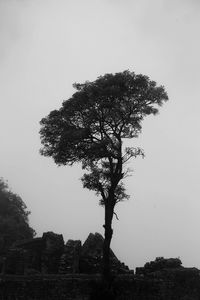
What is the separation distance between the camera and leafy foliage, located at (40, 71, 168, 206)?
27906 millimetres

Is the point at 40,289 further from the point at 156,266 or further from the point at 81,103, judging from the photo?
the point at 81,103

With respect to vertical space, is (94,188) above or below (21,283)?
above

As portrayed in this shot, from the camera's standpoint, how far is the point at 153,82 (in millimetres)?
29000

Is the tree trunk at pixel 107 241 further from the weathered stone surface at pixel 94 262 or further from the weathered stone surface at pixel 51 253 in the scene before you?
the weathered stone surface at pixel 51 253

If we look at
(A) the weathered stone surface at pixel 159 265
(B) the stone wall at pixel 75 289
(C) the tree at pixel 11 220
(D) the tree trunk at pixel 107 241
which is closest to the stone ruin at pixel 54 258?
(A) the weathered stone surface at pixel 159 265

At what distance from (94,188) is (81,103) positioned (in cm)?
593

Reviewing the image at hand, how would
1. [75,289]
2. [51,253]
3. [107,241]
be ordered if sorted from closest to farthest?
[75,289], [107,241], [51,253]

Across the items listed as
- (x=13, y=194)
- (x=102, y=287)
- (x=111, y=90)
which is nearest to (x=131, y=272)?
(x=102, y=287)

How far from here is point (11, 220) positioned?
48406 mm

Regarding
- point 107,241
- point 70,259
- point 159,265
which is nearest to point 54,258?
point 70,259

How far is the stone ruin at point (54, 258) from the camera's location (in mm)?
31605

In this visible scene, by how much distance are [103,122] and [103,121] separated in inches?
6.0

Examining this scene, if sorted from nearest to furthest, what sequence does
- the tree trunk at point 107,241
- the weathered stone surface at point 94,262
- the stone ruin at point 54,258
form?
the tree trunk at point 107,241 → the stone ruin at point 54,258 → the weathered stone surface at point 94,262

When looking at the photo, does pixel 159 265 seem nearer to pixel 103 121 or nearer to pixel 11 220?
pixel 103 121
